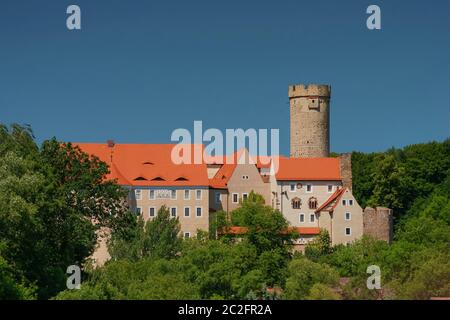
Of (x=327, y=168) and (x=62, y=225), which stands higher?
(x=327, y=168)

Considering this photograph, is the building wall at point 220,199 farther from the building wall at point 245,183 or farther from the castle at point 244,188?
the building wall at point 245,183

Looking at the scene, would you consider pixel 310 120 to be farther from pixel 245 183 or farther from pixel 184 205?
pixel 184 205

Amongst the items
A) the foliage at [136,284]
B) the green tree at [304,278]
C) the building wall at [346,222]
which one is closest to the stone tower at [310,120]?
the building wall at [346,222]

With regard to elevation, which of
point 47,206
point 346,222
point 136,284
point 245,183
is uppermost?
point 245,183

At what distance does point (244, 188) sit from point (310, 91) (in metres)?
13.8

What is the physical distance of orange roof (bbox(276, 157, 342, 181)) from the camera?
283 ft

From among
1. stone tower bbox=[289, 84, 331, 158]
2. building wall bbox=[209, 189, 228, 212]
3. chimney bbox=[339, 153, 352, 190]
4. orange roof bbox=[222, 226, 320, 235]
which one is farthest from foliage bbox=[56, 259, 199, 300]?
stone tower bbox=[289, 84, 331, 158]

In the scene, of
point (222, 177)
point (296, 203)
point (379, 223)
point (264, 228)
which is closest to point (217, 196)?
point (222, 177)

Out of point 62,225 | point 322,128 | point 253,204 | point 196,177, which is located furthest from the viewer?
point 322,128

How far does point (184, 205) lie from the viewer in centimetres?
8469
